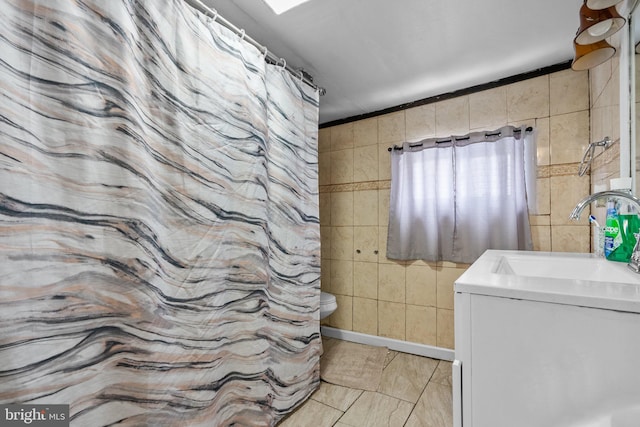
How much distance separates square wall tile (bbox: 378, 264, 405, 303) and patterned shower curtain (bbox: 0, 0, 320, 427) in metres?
1.19

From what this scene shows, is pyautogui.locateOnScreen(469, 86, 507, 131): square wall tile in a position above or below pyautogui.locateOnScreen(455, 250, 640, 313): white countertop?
above

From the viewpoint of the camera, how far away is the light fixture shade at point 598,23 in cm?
98

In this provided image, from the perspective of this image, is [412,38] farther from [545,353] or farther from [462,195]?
[545,353]

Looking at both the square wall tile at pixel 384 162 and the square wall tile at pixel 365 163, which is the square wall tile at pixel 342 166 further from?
the square wall tile at pixel 384 162

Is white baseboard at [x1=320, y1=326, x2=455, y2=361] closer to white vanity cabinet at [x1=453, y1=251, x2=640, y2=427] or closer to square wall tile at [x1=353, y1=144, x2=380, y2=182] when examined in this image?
square wall tile at [x1=353, y1=144, x2=380, y2=182]

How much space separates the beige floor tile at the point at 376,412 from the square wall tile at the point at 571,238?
1.43 m

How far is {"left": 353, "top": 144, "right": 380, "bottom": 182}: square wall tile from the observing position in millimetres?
2596

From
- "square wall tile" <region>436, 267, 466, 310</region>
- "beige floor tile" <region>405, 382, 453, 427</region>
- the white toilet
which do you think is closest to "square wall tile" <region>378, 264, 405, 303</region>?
"square wall tile" <region>436, 267, 466, 310</region>

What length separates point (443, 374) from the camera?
78.5 inches

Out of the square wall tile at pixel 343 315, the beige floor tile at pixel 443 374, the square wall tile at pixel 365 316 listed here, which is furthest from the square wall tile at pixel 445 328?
the square wall tile at pixel 343 315

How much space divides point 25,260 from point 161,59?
790 mm

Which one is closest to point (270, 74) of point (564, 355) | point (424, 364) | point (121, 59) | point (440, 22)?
point (121, 59)

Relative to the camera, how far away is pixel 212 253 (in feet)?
3.96

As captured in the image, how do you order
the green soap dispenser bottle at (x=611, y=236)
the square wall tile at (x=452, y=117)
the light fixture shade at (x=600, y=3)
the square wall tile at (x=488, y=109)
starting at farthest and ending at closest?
the square wall tile at (x=452, y=117) < the square wall tile at (x=488, y=109) < the green soap dispenser bottle at (x=611, y=236) < the light fixture shade at (x=600, y=3)
